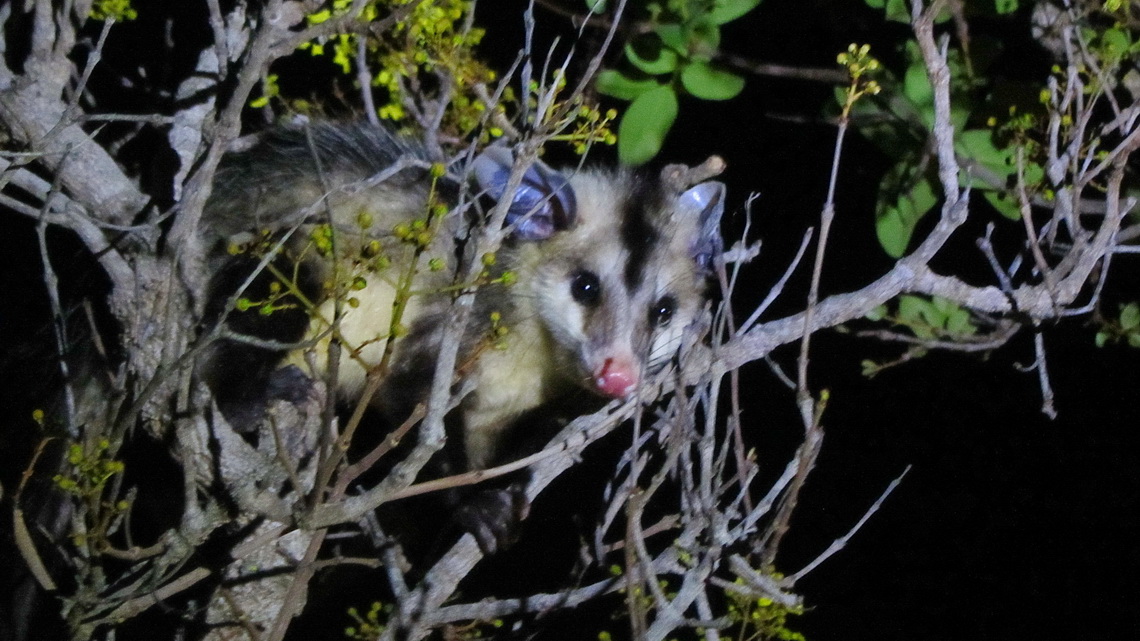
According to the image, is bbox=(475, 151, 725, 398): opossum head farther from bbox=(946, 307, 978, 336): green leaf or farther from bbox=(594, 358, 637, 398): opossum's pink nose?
bbox=(946, 307, 978, 336): green leaf

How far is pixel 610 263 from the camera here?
6.16 feet

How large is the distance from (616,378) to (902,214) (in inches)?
21.0

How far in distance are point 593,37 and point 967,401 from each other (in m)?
1.08

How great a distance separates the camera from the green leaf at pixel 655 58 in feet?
5.59

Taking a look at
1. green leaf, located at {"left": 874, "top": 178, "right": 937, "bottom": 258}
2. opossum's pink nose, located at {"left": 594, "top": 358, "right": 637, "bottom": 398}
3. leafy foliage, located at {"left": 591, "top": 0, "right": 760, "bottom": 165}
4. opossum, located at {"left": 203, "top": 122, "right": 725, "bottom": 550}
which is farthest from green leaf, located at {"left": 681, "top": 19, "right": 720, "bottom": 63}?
opossum's pink nose, located at {"left": 594, "top": 358, "right": 637, "bottom": 398}

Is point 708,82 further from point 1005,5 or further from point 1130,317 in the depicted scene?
point 1130,317

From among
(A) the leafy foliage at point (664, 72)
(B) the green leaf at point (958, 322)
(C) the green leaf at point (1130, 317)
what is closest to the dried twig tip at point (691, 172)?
(A) the leafy foliage at point (664, 72)

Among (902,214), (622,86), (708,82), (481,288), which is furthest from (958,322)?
(481,288)

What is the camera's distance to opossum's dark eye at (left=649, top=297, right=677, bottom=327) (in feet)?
6.22

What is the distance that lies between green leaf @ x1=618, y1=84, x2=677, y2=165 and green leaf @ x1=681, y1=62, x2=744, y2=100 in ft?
0.14

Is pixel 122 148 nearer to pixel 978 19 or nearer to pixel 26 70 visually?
pixel 26 70

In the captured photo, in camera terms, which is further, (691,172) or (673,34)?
(673,34)

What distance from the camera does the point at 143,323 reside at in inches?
53.4

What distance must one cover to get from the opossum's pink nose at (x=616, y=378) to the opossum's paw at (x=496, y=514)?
202 mm
